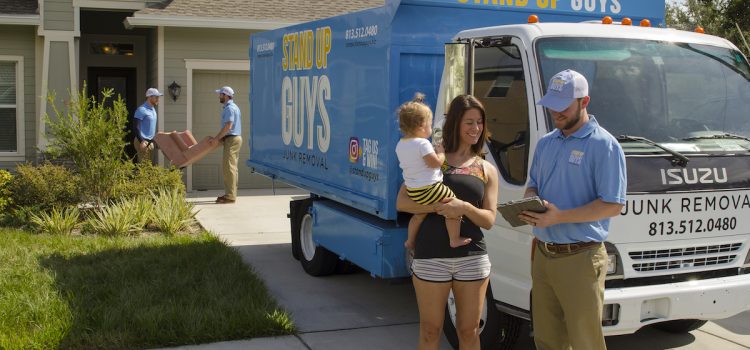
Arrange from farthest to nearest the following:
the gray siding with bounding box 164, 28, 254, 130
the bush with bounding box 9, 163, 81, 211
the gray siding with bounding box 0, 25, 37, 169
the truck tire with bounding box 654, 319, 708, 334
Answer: the gray siding with bounding box 164, 28, 254, 130 → the gray siding with bounding box 0, 25, 37, 169 → the bush with bounding box 9, 163, 81, 211 → the truck tire with bounding box 654, 319, 708, 334

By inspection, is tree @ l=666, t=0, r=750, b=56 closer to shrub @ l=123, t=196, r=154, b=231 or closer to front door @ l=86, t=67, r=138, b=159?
shrub @ l=123, t=196, r=154, b=231

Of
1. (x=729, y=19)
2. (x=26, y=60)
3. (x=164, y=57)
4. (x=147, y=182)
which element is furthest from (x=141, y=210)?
(x=729, y=19)

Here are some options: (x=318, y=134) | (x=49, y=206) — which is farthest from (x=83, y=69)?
(x=318, y=134)

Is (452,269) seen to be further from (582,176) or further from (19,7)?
(19,7)

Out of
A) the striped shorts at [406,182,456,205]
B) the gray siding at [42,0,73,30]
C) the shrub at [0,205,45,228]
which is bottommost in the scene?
the shrub at [0,205,45,228]

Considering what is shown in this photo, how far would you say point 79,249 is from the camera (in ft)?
29.4

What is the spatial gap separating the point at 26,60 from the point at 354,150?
9.98 meters

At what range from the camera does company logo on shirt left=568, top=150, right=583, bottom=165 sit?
13.7ft

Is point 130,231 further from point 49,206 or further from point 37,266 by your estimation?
point 37,266

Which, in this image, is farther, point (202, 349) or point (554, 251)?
point (202, 349)

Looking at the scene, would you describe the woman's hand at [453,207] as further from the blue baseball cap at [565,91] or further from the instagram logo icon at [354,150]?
the instagram logo icon at [354,150]

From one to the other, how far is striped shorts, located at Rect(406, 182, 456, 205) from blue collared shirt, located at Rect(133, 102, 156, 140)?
994cm

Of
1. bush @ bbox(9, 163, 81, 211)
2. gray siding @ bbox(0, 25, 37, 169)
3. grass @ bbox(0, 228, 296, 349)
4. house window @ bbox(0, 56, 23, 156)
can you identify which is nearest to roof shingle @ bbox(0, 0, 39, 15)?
gray siding @ bbox(0, 25, 37, 169)

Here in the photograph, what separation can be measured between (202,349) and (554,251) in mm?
2785
